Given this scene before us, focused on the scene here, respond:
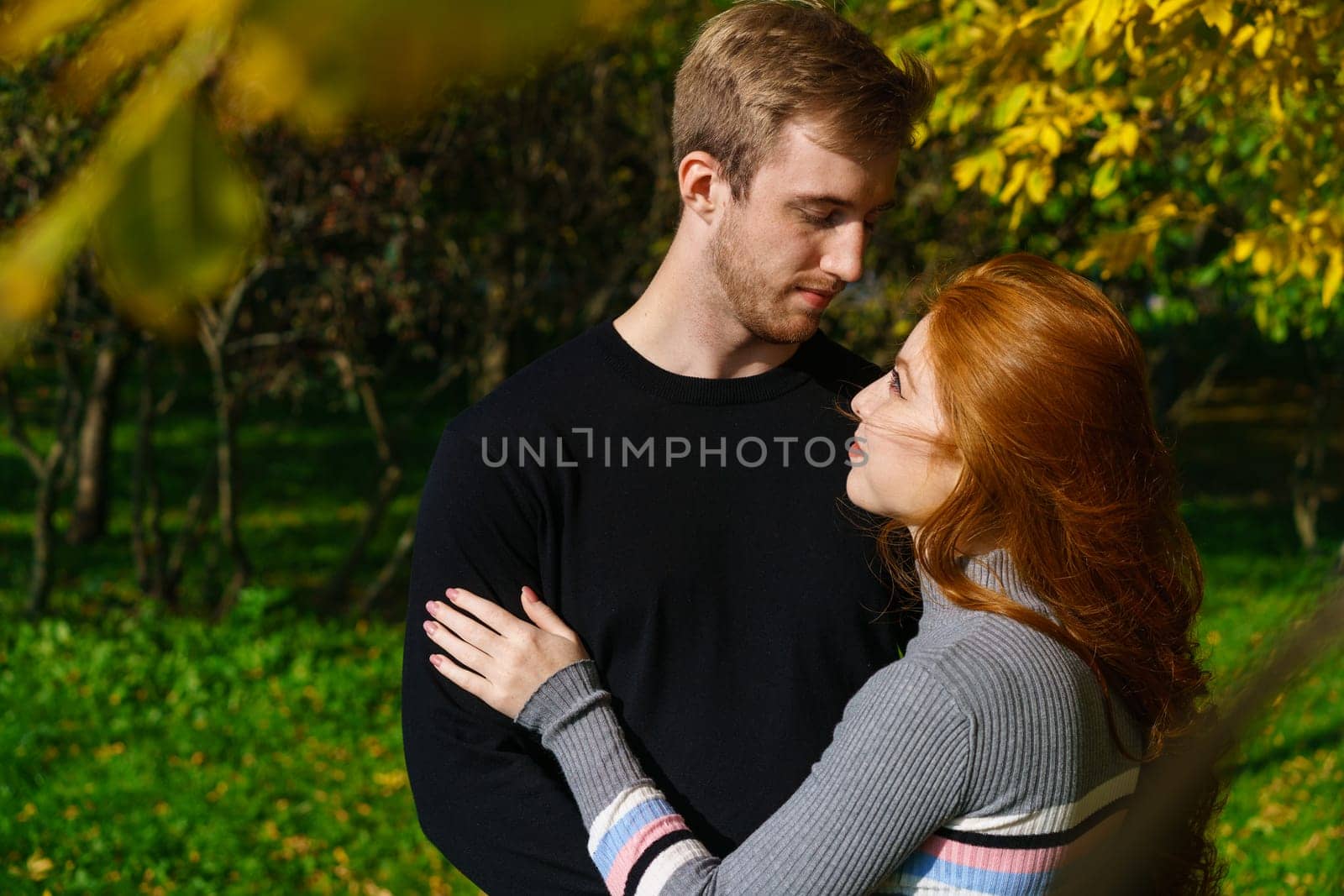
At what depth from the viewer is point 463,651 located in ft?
5.37

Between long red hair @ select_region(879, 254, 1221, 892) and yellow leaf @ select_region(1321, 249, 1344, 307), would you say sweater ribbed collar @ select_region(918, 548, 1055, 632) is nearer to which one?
long red hair @ select_region(879, 254, 1221, 892)

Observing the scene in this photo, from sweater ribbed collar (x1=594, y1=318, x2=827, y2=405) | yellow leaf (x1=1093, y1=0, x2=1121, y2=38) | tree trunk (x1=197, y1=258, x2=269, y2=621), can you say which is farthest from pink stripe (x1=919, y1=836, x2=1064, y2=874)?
tree trunk (x1=197, y1=258, x2=269, y2=621)

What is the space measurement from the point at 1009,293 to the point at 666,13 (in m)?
4.31

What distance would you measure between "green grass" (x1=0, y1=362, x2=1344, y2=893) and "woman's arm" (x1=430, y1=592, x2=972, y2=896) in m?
2.03

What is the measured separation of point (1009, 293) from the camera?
1.54 m

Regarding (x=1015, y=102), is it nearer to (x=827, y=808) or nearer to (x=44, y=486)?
(x=827, y=808)

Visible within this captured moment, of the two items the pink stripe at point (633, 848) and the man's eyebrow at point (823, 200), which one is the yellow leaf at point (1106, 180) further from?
the pink stripe at point (633, 848)

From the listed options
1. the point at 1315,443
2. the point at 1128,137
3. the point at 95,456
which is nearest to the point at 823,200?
the point at 1128,137

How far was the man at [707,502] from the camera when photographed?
172 cm

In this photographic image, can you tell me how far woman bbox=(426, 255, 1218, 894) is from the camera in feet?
4.55

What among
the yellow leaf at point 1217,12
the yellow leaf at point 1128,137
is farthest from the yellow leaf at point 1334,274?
the yellow leaf at point 1217,12

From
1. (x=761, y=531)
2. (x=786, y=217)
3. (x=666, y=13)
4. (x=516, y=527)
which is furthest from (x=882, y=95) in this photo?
(x=666, y=13)

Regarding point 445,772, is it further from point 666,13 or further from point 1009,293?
point 666,13

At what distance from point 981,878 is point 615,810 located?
0.45 metres
